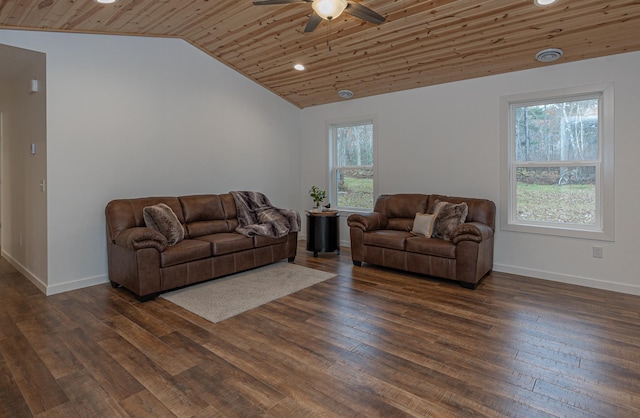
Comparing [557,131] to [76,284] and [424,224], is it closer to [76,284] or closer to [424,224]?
[424,224]

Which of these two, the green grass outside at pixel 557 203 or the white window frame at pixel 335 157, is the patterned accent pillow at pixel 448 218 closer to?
the green grass outside at pixel 557 203

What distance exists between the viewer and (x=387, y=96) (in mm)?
5449

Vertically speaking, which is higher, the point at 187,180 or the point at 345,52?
the point at 345,52

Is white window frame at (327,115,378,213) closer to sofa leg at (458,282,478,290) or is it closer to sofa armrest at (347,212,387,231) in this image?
sofa armrest at (347,212,387,231)

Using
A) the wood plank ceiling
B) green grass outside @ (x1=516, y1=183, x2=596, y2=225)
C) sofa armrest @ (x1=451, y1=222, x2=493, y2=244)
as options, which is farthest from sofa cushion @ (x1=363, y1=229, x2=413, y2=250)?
the wood plank ceiling

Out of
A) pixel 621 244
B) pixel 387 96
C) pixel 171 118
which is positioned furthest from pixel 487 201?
pixel 171 118

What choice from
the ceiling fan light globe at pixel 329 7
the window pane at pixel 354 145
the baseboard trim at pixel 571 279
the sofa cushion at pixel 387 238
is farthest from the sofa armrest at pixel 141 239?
the baseboard trim at pixel 571 279

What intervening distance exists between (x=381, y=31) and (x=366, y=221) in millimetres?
2242

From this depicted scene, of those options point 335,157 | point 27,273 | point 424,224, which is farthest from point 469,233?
point 27,273

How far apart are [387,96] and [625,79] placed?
278 cm

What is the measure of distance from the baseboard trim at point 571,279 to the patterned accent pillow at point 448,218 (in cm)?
87

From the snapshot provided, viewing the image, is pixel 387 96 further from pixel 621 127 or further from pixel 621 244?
pixel 621 244


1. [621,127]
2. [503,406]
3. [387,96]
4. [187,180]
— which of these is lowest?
[503,406]

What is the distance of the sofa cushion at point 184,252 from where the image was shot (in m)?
3.59
